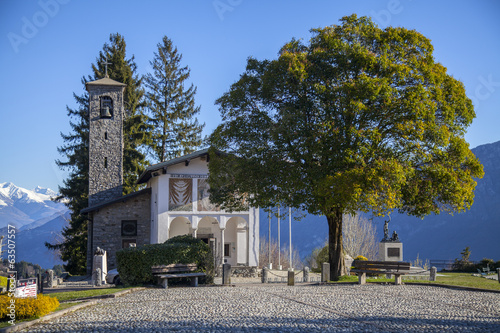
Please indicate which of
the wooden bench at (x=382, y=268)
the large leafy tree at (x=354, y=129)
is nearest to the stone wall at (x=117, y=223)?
the large leafy tree at (x=354, y=129)

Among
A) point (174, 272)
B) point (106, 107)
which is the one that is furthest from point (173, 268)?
point (106, 107)

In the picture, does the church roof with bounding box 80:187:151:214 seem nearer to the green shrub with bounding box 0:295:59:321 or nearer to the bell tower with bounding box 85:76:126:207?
the bell tower with bounding box 85:76:126:207

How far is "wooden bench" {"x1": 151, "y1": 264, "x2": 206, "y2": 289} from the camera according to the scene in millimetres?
15922

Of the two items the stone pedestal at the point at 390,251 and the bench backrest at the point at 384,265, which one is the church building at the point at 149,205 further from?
the bench backrest at the point at 384,265

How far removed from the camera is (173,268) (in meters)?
16.5

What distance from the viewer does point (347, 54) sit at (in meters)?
17.4

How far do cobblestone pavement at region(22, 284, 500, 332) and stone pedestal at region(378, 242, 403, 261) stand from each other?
11.9 metres

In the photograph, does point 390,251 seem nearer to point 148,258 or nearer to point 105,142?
point 148,258

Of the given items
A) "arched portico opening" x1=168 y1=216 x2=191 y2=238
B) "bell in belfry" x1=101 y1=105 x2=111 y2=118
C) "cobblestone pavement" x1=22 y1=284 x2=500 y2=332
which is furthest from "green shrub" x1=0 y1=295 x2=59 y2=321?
"bell in belfry" x1=101 y1=105 x2=111 y2=118

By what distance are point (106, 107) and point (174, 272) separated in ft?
55.3

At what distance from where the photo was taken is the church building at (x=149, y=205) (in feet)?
89.7

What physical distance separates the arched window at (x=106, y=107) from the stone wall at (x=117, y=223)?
5396 millimetres

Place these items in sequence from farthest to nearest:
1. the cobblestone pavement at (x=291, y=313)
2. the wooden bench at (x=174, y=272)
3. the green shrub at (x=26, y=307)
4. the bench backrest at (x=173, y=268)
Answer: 1. the bench backrest at (x=173, y=268)
2. the wooden bench at (x=174, y=272)
3. the green shrub at (x=26, y=307)
4. the cobblestone pavement at (x=291, y=313)

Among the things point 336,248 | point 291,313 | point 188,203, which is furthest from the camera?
point 188,203
